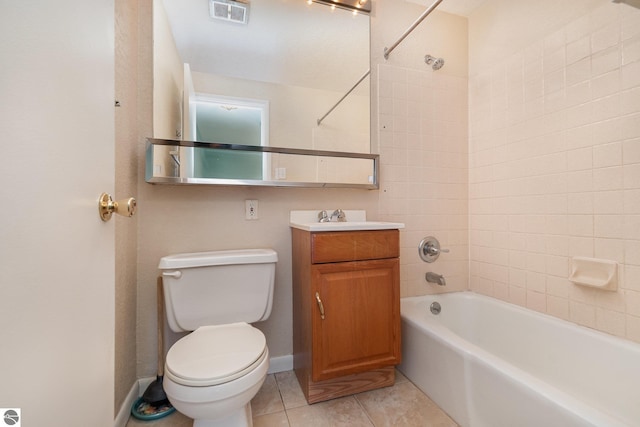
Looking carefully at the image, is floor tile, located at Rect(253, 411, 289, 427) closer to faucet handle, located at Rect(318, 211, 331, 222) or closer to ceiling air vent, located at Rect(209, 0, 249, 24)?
faucet handle, located at Rect(318, 211, 331, 222)

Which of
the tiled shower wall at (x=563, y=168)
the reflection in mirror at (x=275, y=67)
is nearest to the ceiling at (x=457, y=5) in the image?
the tiled shower wall at (x=563, y=168)

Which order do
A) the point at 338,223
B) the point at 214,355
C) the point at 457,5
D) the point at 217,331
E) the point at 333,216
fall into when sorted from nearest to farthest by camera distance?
the point at 214,355 < the point at 217,331 < the point at 338,223 < the point at 333,216 < the point at 457,5

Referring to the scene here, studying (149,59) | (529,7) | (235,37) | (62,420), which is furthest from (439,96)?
(62,420)

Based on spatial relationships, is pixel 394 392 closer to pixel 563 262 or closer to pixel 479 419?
pixel 479 419

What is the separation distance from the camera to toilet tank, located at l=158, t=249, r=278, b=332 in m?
1.31

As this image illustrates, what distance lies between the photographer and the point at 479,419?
1146mm

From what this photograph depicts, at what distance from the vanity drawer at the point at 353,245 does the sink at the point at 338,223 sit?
26 millimetres

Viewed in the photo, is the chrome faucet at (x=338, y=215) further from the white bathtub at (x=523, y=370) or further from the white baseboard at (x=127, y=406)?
the white baseboard at (x=127, y=406)

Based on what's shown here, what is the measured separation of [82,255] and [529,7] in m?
2.43

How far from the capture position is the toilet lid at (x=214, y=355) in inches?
37.6

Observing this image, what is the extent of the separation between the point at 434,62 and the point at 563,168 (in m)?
1.08

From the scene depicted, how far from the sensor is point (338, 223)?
1.49m

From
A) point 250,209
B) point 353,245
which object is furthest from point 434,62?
point 250,209

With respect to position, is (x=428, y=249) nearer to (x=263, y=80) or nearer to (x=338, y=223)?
(x=338, y=223)
